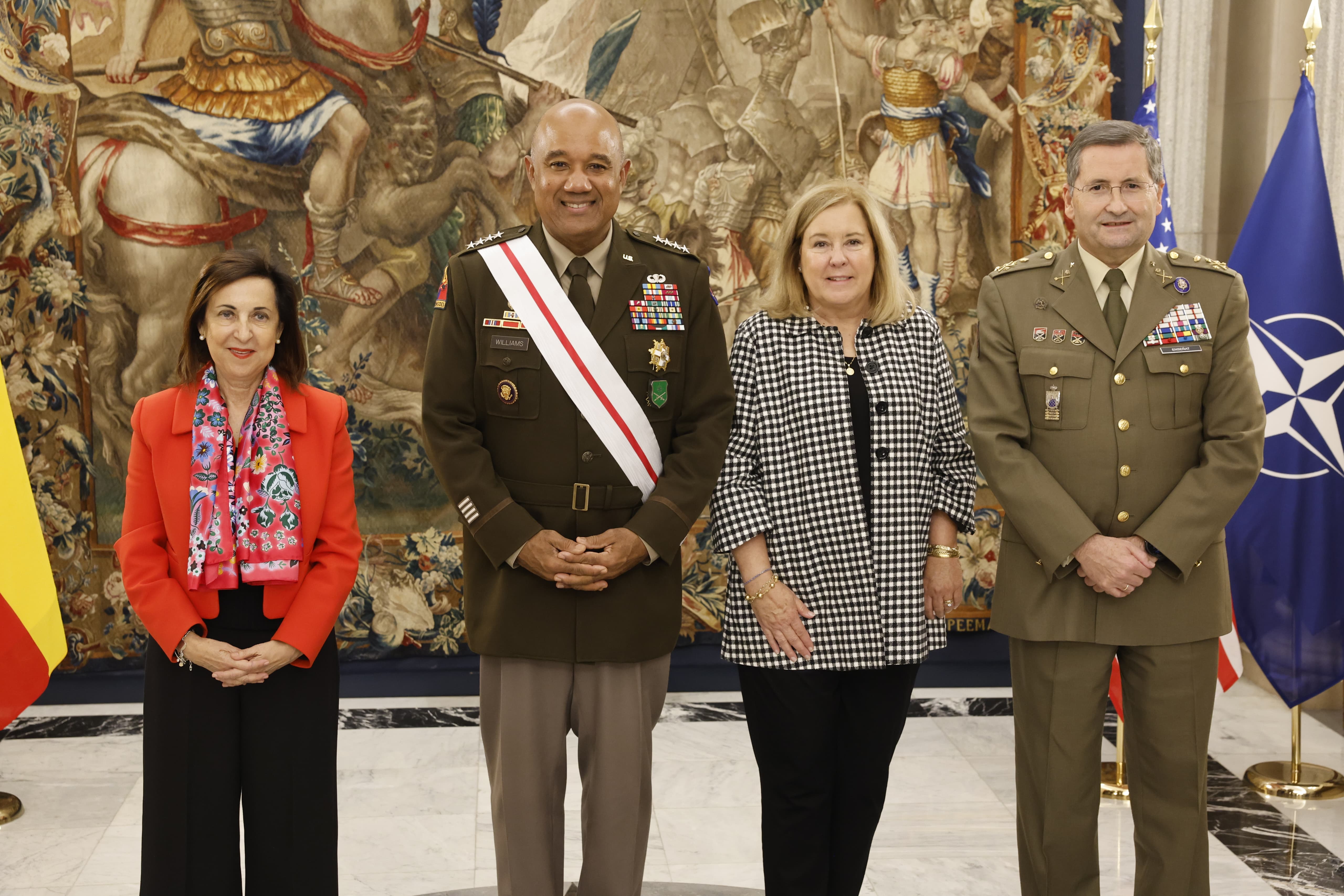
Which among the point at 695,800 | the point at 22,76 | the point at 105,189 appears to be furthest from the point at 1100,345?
the point at 22,76

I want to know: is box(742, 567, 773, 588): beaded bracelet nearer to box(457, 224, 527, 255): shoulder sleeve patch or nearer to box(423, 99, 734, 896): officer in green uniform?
box(423, 99, 734, 896): officer in green uniform

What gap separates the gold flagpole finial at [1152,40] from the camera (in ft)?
12.3

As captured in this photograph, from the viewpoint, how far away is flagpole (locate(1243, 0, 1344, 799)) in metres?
3.75

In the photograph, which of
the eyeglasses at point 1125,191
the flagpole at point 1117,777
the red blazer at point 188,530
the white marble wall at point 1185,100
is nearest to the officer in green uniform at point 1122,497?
the eyeglasses at point 1125,191

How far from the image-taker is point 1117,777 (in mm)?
3809

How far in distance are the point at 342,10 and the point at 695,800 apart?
10.3 feet

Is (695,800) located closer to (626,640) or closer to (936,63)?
(626,640)

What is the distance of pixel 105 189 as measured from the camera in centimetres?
454

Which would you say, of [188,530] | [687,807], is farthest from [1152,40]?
[188,530]

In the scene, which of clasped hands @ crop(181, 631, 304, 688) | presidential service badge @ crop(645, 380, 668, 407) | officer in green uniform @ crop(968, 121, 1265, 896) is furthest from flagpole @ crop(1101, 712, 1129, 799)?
clasped hands @ crop(181, 631, 304, 688)

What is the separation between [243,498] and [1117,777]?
2818 millimetres

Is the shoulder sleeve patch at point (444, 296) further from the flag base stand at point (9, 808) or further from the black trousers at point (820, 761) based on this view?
the flag base stand at point (9, 808)

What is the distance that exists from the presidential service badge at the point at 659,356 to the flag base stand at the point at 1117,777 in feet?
6.41

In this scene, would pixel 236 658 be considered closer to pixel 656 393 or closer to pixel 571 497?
pixel 571 497
